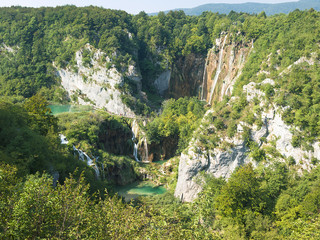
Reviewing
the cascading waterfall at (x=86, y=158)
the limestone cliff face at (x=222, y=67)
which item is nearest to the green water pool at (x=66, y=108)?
the limestone cliff face at (x=222, y=67)

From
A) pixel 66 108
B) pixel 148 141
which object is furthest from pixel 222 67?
pixel 66 108

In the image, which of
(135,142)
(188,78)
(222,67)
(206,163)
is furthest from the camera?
(188,78)

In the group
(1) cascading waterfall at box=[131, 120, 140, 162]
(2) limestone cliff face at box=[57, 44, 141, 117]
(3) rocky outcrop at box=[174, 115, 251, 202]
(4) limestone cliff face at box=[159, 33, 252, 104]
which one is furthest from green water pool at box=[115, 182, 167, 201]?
(4) limestone cliff face at box=[159, 33, 252, 104]

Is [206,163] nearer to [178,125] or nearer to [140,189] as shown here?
[140,189]

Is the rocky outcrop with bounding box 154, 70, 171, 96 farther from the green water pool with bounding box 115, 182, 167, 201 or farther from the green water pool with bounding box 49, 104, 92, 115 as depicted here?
the green water pool with bounding box 115, 182, 167, 201

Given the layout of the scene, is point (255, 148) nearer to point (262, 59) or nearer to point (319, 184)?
point (319, 184)

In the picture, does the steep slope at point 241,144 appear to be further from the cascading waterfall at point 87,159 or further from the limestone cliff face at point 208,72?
the limestone cliff face at point 208,72
